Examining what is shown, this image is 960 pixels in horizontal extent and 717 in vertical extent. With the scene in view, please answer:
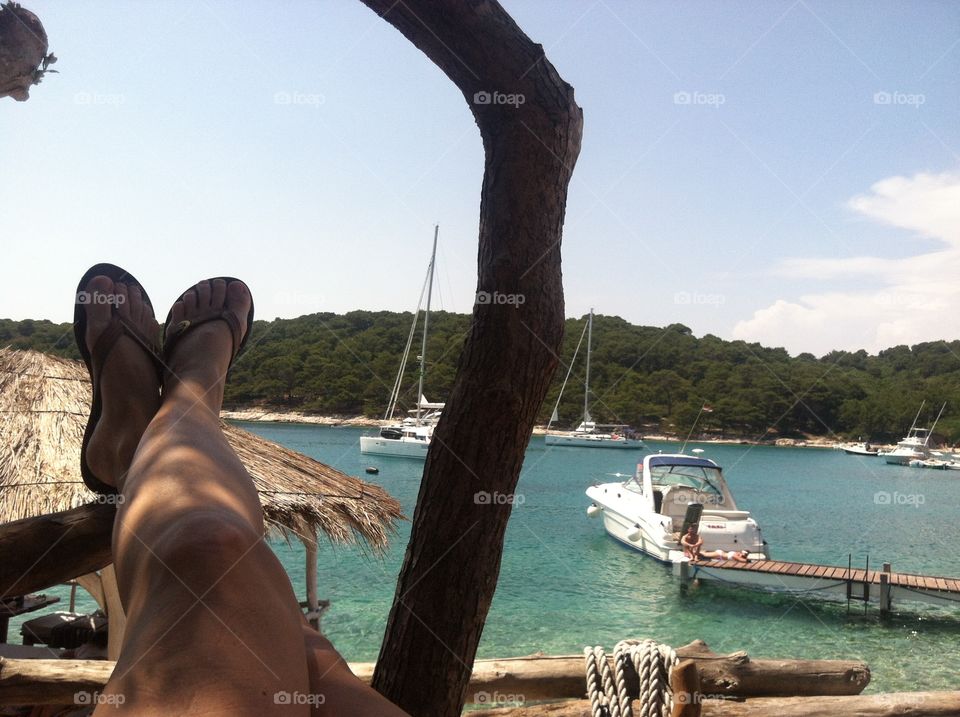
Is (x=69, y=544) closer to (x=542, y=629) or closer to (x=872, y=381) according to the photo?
(x=542, y=629)

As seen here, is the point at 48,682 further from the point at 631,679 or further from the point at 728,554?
the point at 728,554

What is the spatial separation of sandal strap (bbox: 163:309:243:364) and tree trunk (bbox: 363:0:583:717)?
2.19 feet

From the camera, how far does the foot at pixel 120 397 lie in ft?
4.89

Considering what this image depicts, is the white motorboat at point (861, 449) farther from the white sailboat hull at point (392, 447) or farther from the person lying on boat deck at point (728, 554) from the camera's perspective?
the person lying on boat deck at point (728, 554)

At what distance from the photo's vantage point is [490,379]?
1.25 meters

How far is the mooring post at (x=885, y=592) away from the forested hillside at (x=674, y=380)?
13326 millimetres

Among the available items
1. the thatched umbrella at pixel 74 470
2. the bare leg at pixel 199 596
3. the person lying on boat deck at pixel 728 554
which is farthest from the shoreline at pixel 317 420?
the bare leg at pixel 199 596

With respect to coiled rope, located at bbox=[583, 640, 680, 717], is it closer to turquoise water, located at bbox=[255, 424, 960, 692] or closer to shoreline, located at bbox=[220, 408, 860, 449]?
turquoise water, located at bbox=[255, 424, 960, 692]

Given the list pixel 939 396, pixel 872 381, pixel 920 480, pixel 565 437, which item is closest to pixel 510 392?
pixel 872 381

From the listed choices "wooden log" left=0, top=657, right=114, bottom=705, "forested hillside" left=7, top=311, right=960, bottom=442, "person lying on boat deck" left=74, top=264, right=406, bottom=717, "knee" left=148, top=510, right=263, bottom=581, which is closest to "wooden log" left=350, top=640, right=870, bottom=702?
"wooden log" left=0, top=657, right=114, bottom=705

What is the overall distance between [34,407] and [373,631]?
6.91 m

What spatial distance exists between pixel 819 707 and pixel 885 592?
10276mm

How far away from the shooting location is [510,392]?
1.25m

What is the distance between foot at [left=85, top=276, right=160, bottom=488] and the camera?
1.49m
